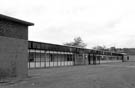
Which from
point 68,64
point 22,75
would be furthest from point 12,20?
point 68,64

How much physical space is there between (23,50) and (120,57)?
2757 inches

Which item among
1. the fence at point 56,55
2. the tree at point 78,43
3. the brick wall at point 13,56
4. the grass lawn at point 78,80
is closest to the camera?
the grass lawn at point 78,80

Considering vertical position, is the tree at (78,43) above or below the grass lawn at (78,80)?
above

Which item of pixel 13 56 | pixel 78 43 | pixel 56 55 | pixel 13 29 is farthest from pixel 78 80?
pixel 78 43

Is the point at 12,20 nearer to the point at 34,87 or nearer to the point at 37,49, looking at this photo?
the point at 34,87

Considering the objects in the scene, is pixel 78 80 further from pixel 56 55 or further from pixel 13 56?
pixel 56 55

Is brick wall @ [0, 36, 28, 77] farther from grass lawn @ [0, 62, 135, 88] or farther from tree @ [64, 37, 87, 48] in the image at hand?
tree @ [64, 37, 87, 48]

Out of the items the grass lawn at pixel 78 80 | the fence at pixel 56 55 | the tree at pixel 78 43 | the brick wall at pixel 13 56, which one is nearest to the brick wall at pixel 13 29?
the brick wall at pixel 13 56

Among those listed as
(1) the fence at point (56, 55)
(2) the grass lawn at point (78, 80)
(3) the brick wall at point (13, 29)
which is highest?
(3) the brick wall at point (13, 29)

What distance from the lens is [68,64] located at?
1662 inches

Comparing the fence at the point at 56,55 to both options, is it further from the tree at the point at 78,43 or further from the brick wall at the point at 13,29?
the tree at the point at 78,43

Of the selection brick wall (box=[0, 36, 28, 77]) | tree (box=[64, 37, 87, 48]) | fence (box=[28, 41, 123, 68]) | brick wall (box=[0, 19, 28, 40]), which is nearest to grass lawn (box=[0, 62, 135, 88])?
brick wall (box=[0, 36, 28, 77])

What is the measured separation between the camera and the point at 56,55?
125 ft

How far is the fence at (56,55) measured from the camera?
32.1 meters
